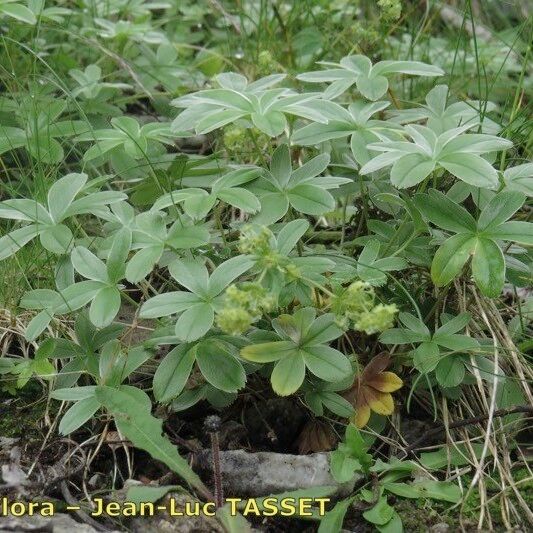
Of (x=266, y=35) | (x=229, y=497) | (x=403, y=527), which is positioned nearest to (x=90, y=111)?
(x=266, y=35)

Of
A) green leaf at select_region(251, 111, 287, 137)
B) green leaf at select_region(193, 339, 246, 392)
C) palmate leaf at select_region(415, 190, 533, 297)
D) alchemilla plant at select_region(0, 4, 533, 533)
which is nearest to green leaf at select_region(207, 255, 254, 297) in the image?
alchemilla plant at select_region(0, 4, 533, 533)

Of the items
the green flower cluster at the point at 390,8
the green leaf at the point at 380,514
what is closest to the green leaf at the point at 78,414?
the green leaf at the point at 380,514

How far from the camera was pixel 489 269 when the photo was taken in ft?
5.81

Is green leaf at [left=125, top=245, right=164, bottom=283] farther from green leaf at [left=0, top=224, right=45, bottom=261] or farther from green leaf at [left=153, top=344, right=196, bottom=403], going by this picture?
green leaf at [left=0, top=224, right=45, bottom=261]

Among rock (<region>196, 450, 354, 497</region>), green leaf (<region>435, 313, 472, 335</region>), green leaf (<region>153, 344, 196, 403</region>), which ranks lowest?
rock (<region>196, 450, 354, 497</region>)

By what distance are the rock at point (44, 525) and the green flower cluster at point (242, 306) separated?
0.48 metres

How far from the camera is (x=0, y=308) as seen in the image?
2.08 metres

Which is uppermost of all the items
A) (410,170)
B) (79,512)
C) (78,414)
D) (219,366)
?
(410,170)

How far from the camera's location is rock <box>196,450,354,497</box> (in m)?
1.73

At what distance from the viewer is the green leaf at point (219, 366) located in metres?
1.74

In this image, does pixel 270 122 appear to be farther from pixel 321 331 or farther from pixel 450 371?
pixel 450 371

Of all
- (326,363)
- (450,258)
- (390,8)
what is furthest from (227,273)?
(390,8)

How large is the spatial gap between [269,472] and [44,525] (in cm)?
49

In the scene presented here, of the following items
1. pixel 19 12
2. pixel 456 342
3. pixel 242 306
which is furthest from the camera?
pixel 19 12
